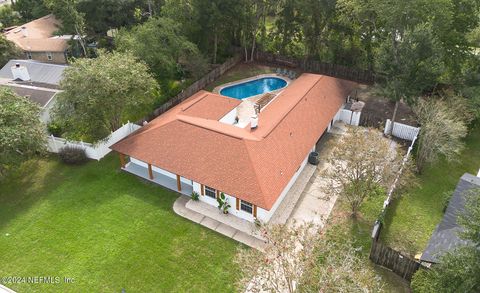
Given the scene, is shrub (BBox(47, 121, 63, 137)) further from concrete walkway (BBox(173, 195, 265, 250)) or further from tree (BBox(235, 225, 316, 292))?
tree (BBox(235, 225, 316, 292))

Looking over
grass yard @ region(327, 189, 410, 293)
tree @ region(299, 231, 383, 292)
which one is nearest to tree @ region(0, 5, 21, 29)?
grass yard @ region(327, 189, 410, 293)

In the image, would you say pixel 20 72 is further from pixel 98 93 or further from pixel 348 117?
pixel 348 117

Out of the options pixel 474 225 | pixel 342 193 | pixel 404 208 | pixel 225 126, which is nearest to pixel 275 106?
pixel 225 126

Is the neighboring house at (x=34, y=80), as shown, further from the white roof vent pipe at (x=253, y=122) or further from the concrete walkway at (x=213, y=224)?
the white roof vent pipe at (x=253, y=122)

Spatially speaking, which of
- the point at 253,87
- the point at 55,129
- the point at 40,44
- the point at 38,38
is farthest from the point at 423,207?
the point at 38,38

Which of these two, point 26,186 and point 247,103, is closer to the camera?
point 26,186

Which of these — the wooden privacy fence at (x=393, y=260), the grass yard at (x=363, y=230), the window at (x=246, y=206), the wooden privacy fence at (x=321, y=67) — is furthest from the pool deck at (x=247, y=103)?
the wooden privacy fence at (x=393, y=260)
